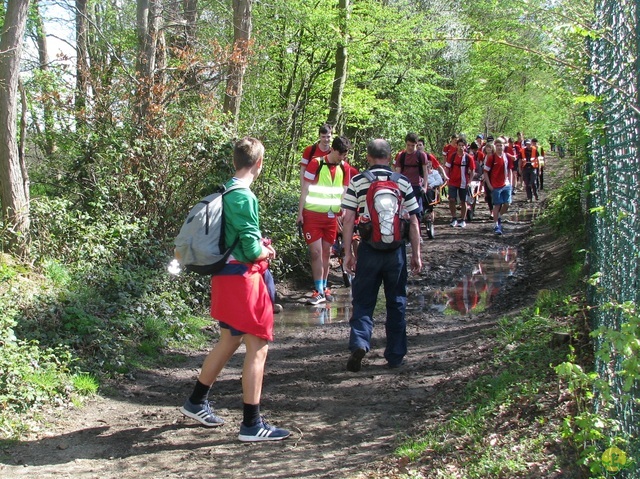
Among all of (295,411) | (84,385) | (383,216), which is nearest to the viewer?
(295,411)

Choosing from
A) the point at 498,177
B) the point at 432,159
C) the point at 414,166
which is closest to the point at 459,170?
the point at 498,177

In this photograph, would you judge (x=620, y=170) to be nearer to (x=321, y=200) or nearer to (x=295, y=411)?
(x=295, y=411)

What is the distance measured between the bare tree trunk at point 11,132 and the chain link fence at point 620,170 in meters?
6.17

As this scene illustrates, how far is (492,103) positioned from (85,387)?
109 ft

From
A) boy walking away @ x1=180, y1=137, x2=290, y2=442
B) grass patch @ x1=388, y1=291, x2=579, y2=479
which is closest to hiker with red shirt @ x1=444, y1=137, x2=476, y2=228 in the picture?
grass patch @ x1=388, y1=291, x2=579, y2=479

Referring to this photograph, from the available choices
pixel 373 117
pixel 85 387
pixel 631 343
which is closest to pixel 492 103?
pixel 373 117

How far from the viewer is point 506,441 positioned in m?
4.52

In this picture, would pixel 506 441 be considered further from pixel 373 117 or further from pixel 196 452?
pixel 373 117

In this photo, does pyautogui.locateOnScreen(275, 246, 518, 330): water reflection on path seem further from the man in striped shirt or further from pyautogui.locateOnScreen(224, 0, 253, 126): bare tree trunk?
pyautogui.locateOnScreen(224, 0, 253, 126): bare tree trunk

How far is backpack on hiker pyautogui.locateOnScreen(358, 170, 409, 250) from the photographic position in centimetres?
655

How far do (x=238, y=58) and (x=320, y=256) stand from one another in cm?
338

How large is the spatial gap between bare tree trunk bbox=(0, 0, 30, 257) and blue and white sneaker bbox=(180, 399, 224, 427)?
3.47m

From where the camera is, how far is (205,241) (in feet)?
16.3

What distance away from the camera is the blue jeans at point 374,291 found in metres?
6.71
